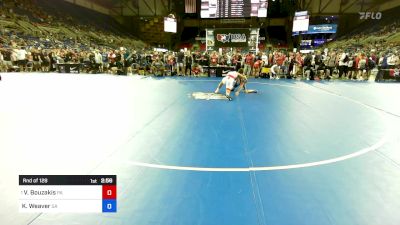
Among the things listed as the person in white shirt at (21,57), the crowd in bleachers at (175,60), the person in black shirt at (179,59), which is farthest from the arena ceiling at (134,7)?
the person in black shirt at (179,59)

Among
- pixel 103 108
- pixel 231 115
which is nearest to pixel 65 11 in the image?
pixel 103 108

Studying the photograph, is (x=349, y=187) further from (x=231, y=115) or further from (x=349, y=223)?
(x=231, y=115)

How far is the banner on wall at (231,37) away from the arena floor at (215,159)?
12.4 meters

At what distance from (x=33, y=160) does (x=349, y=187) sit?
428 centimetres

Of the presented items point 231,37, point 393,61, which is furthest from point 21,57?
point 393,61

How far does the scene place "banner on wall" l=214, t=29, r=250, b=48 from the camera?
1919 cm

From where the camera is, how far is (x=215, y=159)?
13.5ft

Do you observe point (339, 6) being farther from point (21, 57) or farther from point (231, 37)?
point (21, 57)

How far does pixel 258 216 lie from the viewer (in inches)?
108
